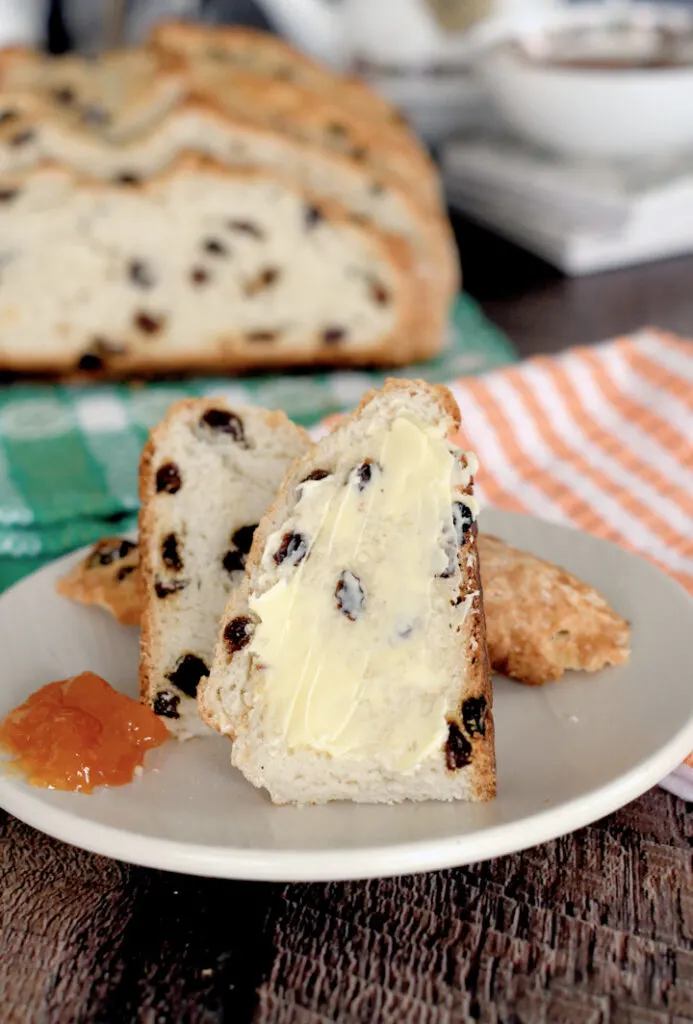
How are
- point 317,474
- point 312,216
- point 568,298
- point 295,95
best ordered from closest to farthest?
point 317,474
point 312,216
point 295,95
point 568,298

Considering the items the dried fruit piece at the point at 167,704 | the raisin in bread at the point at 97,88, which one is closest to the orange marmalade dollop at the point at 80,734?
the dried fruit piece at the point at 167,704

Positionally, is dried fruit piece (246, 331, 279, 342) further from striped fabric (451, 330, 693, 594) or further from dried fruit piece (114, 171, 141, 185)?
striped fabric (451, 330, 693, 594)

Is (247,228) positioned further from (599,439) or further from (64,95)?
(599,439)

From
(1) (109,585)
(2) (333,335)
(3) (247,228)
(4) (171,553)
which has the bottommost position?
(2) (333,335)

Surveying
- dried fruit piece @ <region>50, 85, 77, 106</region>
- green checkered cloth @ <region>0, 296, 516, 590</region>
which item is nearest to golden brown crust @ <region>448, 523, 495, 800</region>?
green checkered cloth @ <region>0, 296, 516, 590</region>

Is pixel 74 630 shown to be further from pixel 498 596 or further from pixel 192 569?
pixel 498 596

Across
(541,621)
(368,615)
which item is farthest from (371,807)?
(541,621)

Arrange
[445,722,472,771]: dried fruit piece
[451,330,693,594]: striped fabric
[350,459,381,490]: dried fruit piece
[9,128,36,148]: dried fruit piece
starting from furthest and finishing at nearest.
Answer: [9,128,36,148]: dried fruit piece < [451,330,693,594]: striped fabric < [350,459,381,490]: dried fruit piece < [445,722,472,771]: dried fruit piece
